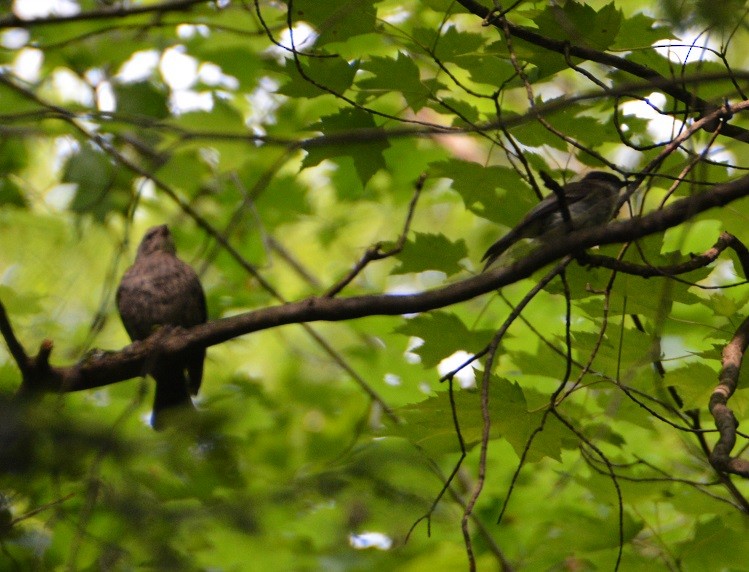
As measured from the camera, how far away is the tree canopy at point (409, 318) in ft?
6.24

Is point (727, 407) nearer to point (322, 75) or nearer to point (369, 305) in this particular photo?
point (369, 305)

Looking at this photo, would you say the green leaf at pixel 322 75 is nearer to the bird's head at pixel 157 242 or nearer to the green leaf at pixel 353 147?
the green leaf at pixel 353 147

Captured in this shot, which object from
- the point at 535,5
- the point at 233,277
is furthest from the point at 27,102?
the point at 535,5

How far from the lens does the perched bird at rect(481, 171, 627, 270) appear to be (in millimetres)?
3339

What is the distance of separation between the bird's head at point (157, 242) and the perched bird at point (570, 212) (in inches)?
107

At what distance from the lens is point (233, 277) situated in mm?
5828

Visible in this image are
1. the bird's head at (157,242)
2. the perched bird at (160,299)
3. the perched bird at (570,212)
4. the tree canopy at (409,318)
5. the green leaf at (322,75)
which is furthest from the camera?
the bird's head at (157,242)

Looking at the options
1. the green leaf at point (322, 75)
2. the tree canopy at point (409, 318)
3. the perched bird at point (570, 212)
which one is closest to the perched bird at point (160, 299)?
the tree canopy at point (409, 318)

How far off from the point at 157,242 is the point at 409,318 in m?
3.05

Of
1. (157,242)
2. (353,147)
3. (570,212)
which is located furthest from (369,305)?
(157,242)

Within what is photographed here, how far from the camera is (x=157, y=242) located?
19.2ft

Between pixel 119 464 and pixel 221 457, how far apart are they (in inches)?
8.7

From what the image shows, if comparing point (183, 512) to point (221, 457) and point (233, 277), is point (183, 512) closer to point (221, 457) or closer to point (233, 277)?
point (221, 457)

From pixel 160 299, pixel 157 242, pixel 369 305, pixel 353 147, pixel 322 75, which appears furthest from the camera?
pixel 157 242
